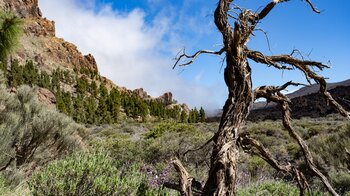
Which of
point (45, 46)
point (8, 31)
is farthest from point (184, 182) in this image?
point (45, 46)

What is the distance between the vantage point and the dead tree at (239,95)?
294 cm

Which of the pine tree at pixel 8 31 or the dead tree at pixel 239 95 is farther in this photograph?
the pine tree at pixel 8 31

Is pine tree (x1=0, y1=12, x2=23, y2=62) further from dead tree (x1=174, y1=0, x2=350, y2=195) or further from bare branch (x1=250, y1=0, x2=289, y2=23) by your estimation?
bare branch (x1=250, y1=0, x2=289, y2=23)

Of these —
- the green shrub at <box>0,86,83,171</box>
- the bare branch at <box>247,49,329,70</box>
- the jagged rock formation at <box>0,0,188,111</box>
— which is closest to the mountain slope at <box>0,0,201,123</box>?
the jagged rock formation at <box>0,0,188,111</box>

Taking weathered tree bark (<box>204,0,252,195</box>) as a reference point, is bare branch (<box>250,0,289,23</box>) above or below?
above

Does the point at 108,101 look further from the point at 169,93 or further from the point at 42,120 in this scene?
the point at 169,93

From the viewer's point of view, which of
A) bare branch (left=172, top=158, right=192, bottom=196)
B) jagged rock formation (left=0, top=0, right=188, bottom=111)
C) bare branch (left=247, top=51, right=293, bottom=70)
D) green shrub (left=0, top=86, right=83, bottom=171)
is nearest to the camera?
bare branch (left=172, top=158, right=192, bottom=196)

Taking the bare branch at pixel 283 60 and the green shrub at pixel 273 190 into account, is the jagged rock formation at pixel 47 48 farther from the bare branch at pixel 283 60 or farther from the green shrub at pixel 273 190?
the bare branch at pixel 283 60

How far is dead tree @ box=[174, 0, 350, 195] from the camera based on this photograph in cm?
294

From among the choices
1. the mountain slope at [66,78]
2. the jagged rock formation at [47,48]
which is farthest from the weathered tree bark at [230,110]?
the jagged rock formation at [47,48]

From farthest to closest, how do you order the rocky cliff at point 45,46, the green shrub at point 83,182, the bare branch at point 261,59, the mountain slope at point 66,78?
the rocky cliff at point 45,46, the mountain slope at point 66,78, the green shrub at point 83,182, the bare branch at point 261,59

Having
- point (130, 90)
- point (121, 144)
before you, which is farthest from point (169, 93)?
point (121, 144)

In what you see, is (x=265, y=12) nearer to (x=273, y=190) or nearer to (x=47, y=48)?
(x=273, y=190)

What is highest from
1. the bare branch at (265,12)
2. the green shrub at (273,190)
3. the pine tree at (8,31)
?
the pine tree at (8,31)
